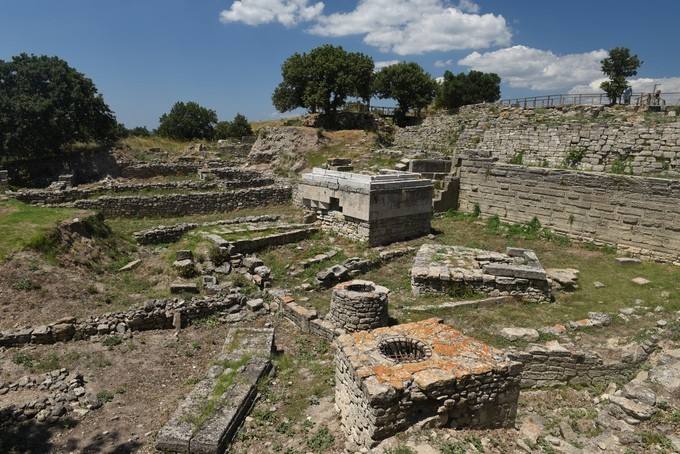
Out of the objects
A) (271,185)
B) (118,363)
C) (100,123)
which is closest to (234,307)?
(118,363)

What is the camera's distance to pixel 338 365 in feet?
19.6

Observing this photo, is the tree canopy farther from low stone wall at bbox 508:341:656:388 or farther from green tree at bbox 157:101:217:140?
low stone wall at bbox 508:341:656:388

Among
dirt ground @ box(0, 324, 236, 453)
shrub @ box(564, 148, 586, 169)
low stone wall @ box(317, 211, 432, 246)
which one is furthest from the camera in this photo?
shrub @ box(564, 148, 586, 169)

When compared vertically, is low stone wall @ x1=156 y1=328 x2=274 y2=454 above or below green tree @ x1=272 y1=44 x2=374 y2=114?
below

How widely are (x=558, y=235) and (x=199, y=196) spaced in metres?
14.5

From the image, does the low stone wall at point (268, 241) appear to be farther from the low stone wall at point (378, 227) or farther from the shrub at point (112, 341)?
the shrub at point (112, 341)

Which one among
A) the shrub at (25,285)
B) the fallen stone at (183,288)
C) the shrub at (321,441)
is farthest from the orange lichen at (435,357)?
the shrub at (25,285)

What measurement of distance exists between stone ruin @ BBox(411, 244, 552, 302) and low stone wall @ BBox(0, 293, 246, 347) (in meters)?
4.35

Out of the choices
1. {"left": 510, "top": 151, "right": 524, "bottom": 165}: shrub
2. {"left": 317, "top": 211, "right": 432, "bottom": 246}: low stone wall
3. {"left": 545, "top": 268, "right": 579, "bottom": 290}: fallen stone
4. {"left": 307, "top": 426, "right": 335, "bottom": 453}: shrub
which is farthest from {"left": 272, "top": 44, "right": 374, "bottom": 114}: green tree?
{"left": 307, "top": 426, "right": 335, "bottom": 453}: shrub

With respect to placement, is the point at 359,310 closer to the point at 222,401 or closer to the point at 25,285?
the point at 222,401

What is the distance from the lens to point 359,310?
8141 millimetres

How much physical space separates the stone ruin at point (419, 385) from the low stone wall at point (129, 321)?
15.0 feet

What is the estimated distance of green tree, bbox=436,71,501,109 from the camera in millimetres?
49562

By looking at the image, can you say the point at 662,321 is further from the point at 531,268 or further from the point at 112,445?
the point at 112,445
